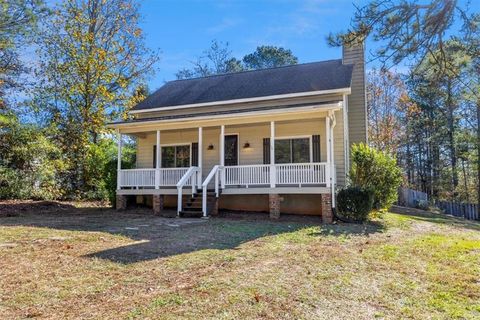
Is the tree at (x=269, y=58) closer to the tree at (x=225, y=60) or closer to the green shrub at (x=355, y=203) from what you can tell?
the tree at (x=225, y=60)

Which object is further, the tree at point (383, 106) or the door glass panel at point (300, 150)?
the tree at point (383, 106)

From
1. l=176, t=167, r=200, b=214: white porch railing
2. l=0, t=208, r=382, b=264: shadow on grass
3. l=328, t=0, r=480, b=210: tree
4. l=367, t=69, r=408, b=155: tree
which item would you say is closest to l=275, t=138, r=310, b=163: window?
l=0, t=208, r=382, b=264: shadow on grass

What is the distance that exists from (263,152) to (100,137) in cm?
1218

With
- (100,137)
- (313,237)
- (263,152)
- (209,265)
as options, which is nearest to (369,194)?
(313,237)

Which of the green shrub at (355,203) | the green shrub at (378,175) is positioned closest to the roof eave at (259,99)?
the green shrub at (378,175)

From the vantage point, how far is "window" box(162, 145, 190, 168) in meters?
14.8

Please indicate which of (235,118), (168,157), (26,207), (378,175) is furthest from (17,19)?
(378,175)

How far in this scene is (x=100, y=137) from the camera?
21.4m

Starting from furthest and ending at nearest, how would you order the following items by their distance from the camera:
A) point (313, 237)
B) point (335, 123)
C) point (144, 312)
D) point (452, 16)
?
point (335, 123) < point (313, 237) < point (452, 16) < point (144, 312)

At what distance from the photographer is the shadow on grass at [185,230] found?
249 inches

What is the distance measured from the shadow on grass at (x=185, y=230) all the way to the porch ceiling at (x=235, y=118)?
3.22 meters

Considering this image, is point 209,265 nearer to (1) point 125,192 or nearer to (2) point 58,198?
(1) point 125,192

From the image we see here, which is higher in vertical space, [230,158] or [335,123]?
[335,123]

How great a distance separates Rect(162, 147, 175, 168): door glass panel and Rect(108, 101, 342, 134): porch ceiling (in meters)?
1.66
